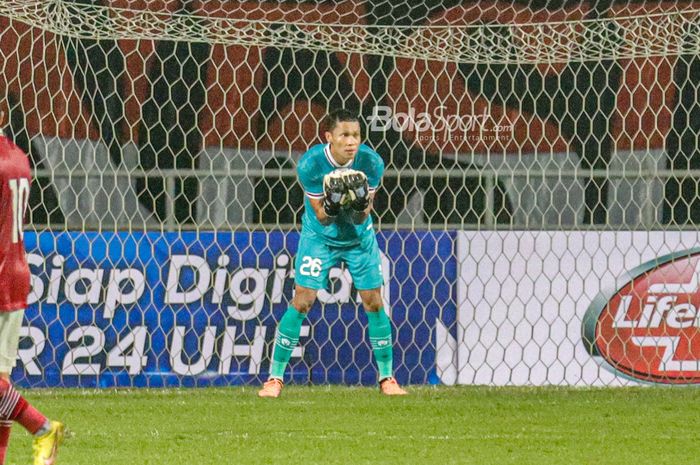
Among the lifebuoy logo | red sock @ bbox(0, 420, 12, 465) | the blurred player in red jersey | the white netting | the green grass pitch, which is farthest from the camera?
A: the white netting

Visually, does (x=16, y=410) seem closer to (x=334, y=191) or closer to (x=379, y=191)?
(x=334, y=191)

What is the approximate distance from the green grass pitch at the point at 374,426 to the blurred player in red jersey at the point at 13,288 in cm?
41

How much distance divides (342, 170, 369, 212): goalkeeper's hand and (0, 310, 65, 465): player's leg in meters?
2.51

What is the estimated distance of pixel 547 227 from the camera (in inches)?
311

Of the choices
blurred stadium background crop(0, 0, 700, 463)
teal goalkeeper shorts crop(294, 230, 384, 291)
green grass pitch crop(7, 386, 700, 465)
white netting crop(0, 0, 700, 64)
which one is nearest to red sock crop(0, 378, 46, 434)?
green grass pitch crop(7, 386, 700, 465)

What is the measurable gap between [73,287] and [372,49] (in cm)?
221

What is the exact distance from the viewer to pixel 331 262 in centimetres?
720

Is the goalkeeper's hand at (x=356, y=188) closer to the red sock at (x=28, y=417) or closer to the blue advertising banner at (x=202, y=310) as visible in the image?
the blue advertising banner at (x=202, y=310)

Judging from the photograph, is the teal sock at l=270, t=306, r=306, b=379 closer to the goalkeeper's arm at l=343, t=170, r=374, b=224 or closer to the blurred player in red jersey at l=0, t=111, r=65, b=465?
the goalkeeper's arm at l=343, t=170, r=374, b=224

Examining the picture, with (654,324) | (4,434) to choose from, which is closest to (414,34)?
(654,324)

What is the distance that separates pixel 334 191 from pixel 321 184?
25 centimetres

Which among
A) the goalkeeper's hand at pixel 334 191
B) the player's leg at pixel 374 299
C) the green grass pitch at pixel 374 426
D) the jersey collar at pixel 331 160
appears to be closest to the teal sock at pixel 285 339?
the green grass pitch at pixel 374 426

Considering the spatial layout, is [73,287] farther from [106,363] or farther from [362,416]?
[362,416]

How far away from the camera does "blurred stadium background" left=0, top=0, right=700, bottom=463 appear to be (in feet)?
25.1
